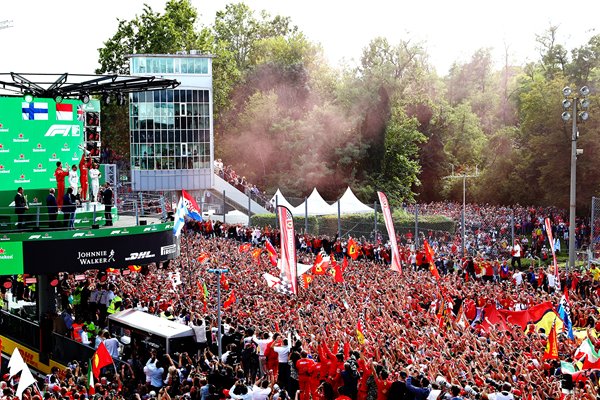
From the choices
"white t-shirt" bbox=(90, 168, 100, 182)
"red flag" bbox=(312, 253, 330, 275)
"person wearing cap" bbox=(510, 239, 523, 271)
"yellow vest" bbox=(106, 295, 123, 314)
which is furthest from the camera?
"person wearing cap" bbox=(510, 239, 523, 271)

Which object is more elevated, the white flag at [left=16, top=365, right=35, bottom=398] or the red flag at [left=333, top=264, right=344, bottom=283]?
the red flag at [left=333, top=264, right=344, bottom=283]

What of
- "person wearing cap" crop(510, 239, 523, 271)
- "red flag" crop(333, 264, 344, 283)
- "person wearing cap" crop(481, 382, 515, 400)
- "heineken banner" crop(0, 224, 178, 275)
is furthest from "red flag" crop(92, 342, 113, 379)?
"person wearing cap" crop(510, 239, 523, 271)

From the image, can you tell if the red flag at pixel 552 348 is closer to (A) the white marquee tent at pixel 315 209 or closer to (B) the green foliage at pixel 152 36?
(A) the white marquee tent at pixel 315 209

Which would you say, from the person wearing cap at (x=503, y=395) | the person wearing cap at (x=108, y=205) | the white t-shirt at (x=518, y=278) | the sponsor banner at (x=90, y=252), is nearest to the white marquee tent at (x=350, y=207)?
the white t-shirt at (x=518, y=278)

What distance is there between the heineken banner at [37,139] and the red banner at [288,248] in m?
6.96

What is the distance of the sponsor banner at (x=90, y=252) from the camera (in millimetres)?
23422

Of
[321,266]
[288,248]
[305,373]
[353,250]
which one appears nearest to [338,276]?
[321,266]

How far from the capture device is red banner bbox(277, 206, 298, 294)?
2539cm

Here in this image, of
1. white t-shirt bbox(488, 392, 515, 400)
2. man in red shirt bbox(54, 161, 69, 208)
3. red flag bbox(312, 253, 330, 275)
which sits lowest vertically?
white t-shirt bbox(488, 392, 515, 400)

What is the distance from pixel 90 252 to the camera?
2386 centimetres

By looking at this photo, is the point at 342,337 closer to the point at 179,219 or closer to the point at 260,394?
the point at 260,394

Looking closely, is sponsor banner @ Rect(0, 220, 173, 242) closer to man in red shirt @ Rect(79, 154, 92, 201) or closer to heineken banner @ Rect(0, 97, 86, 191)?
man in red shirt @ Rect(79, 154, 92, 201)

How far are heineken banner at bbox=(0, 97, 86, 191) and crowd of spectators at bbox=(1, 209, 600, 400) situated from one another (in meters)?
4.02

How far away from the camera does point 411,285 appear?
27422mm
